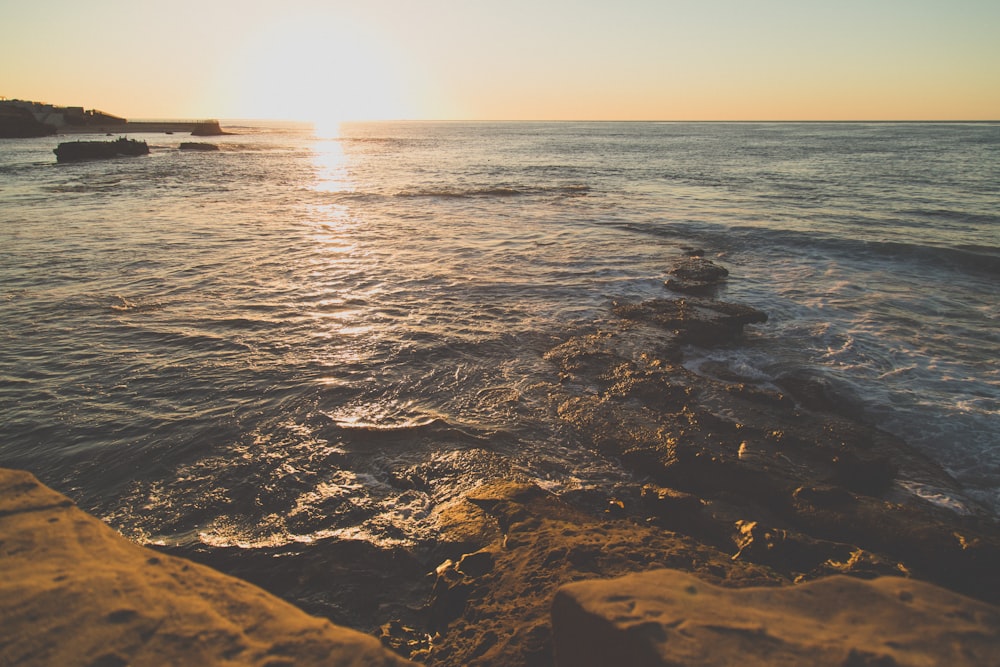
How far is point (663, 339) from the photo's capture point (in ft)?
24.9

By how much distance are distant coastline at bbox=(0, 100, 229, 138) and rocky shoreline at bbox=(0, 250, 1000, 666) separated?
92.9 metres

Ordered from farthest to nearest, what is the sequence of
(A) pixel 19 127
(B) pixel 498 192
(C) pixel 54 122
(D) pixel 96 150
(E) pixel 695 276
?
(C) pixel 54 122, (A) pixel 19 127, (D) pixel 96 150, (B) pixel 498 192, (E) pixel 695 276

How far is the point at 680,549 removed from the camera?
11.4 ft

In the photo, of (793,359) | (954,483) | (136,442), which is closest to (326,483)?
(136,442)

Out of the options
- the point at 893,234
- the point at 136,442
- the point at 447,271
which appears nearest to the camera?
the point at 136,442

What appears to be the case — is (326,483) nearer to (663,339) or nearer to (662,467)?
(662,467)

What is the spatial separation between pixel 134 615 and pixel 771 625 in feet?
9.03

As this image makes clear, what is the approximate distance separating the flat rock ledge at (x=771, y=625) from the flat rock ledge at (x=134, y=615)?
839 mm

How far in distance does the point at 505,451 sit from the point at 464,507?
95cm

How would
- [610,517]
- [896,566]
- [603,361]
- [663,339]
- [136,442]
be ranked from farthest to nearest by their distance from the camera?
[663,339]
[603,361]
[136,442]
[610,517]
[896,566]

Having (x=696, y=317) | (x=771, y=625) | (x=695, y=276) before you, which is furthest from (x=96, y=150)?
(x=771, y=625)

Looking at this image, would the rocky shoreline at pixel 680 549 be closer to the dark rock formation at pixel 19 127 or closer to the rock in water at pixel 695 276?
the rock in water at pixel 695 276

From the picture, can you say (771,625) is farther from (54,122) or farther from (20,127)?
(54,122)

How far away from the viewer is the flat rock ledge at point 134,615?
197cm
